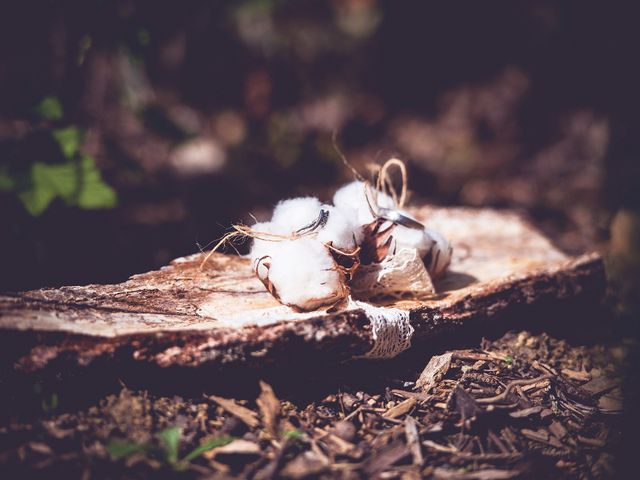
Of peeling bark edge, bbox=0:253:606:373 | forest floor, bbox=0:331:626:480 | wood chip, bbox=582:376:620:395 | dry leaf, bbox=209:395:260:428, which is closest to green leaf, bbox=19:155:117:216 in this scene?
peeling bark edge, bbox=0:253:606:373

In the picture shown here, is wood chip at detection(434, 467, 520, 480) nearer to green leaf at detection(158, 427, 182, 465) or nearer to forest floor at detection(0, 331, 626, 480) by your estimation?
forest floor at detection(0, 331, 626, 480)

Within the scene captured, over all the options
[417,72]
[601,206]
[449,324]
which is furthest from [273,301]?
[417,72]

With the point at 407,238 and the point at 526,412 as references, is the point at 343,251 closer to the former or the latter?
the point at 407,238

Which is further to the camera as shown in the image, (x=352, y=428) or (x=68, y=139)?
(x=68, y=139)

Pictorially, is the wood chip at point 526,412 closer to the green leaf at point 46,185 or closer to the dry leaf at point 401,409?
the dry leaf at point 401,409

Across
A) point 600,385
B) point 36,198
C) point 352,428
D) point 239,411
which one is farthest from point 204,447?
point 600,385

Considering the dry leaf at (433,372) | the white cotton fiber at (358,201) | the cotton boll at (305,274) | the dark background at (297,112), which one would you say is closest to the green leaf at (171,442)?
the cotton boll at (305,274)
